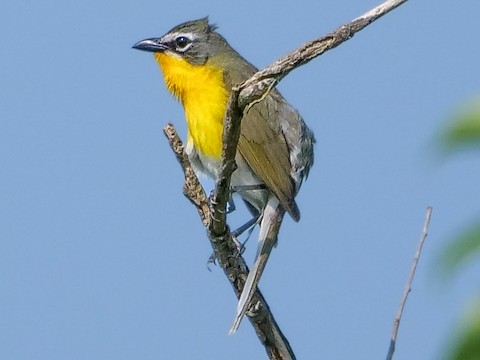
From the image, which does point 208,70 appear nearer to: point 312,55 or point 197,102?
point 197,102

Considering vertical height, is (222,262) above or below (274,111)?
below

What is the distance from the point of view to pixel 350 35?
285 centimetres

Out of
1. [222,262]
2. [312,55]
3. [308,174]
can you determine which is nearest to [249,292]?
[222,262]

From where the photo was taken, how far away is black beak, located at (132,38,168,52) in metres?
5.86

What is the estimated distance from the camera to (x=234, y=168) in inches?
143

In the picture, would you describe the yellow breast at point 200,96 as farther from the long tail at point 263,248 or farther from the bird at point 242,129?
the long tail at point 263,248

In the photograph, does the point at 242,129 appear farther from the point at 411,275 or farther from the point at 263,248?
the point at 411,275

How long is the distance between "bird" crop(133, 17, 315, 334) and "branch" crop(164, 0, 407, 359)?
15.6 inches

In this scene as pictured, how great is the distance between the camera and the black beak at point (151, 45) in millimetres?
5855

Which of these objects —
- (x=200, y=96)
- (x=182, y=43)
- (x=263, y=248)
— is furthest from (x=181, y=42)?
(x=263, y=248)

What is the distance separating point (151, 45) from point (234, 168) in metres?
2.49

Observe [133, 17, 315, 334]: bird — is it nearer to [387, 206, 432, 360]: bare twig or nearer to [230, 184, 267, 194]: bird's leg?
[230, 184, 267, 194]: bird's leg

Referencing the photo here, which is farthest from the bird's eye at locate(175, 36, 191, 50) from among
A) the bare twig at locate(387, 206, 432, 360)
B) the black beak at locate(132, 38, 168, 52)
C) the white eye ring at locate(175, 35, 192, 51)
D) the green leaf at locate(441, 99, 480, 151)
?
the green leaf at locate(441, 99, 480, 151)

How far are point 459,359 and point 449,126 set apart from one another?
355 millimetres
